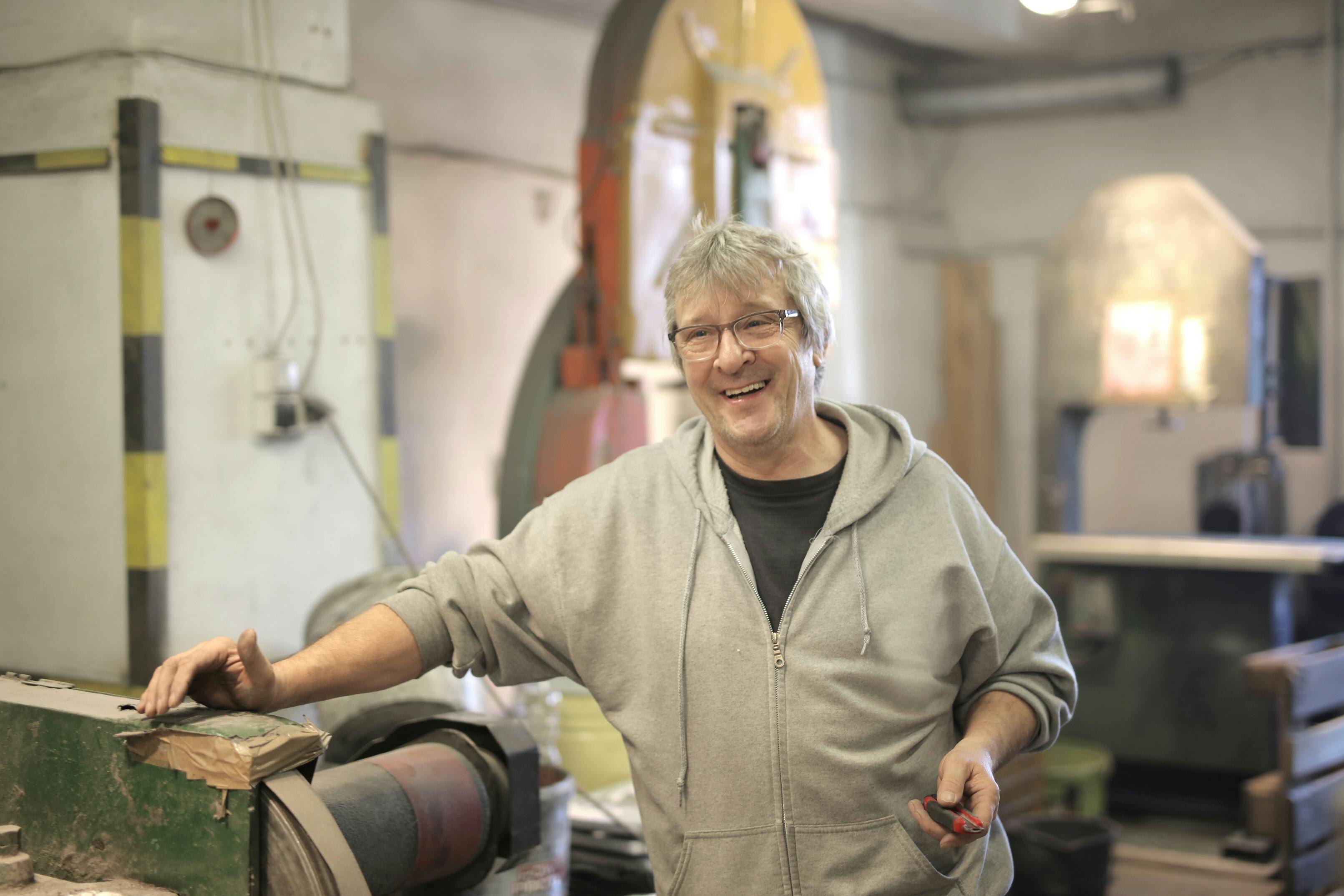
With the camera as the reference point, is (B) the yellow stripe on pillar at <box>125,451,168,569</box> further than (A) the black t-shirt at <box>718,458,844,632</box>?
Yes

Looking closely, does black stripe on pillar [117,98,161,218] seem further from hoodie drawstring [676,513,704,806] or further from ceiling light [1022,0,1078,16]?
ceiling light [1022,0,1078,16]

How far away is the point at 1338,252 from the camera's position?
651 cm

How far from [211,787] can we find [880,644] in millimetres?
911

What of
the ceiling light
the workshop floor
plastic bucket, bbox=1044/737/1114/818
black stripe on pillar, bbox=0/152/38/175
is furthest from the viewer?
the ceiling light

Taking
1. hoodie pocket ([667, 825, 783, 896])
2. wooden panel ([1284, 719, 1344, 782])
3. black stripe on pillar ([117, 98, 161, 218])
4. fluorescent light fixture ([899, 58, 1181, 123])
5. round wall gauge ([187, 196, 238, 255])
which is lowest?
wooden panel ([1284, 719, 1344, 782])

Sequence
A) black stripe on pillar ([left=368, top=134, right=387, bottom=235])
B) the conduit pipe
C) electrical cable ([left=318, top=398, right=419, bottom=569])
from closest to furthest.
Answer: electrical cable ([left=318, top=398, right=419, bottom=569]) → black stripe on pillar ([left=368, top=134, right=387, bottom=235]) → the conduit pipe

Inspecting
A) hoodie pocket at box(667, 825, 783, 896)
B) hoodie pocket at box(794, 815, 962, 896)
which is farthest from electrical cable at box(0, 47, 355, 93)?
hoodie pocket at box(794, 815, 962, 896)

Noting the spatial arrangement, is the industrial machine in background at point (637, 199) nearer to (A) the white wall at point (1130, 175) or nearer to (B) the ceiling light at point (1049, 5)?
(B) the ceiling light at point (1049, 5)

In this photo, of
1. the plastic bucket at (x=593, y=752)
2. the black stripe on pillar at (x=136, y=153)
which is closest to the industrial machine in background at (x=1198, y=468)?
the plastic bucket at (x=593, y=752)

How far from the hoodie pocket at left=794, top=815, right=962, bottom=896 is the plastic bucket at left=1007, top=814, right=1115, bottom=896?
1.91 metres

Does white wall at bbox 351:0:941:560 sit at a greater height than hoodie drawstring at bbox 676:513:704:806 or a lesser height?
greater

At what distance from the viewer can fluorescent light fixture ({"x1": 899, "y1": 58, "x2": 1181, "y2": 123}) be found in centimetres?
665

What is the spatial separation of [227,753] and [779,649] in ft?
2.47

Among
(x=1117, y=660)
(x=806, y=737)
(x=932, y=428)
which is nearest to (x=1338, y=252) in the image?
(x=932, y=428)
